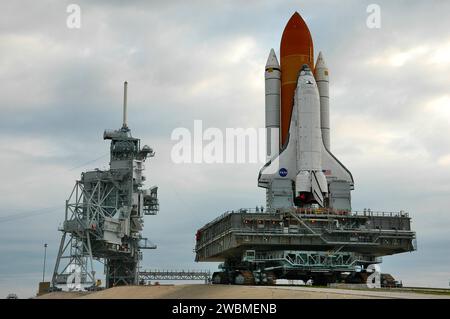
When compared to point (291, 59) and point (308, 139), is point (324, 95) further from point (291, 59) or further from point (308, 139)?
point (308, 139)

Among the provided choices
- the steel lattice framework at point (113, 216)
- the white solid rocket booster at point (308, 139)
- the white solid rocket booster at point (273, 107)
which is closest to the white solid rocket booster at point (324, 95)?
the white solid rocket booster at point (308, 139)

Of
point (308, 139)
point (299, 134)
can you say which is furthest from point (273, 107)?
point (308, 139)

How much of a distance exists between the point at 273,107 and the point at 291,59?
246 inches

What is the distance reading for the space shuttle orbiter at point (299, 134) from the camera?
72625 millimetres

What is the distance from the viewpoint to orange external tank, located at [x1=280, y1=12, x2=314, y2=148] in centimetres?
7706

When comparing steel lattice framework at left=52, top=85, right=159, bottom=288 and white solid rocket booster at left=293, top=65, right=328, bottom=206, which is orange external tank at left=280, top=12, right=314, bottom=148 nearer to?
white solid rocket booster at left=293, top=65, right=328, bottom=206

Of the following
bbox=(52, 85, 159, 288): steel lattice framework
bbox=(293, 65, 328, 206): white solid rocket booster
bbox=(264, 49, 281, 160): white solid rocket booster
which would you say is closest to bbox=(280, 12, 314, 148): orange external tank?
bbox=(264, 49, 281, 160): white solid rocket booster

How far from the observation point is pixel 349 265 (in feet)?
222

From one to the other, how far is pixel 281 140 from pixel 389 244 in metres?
17.7

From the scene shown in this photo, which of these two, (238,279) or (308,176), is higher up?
(308,176)

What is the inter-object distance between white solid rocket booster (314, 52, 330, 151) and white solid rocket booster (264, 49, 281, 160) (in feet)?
18.5
